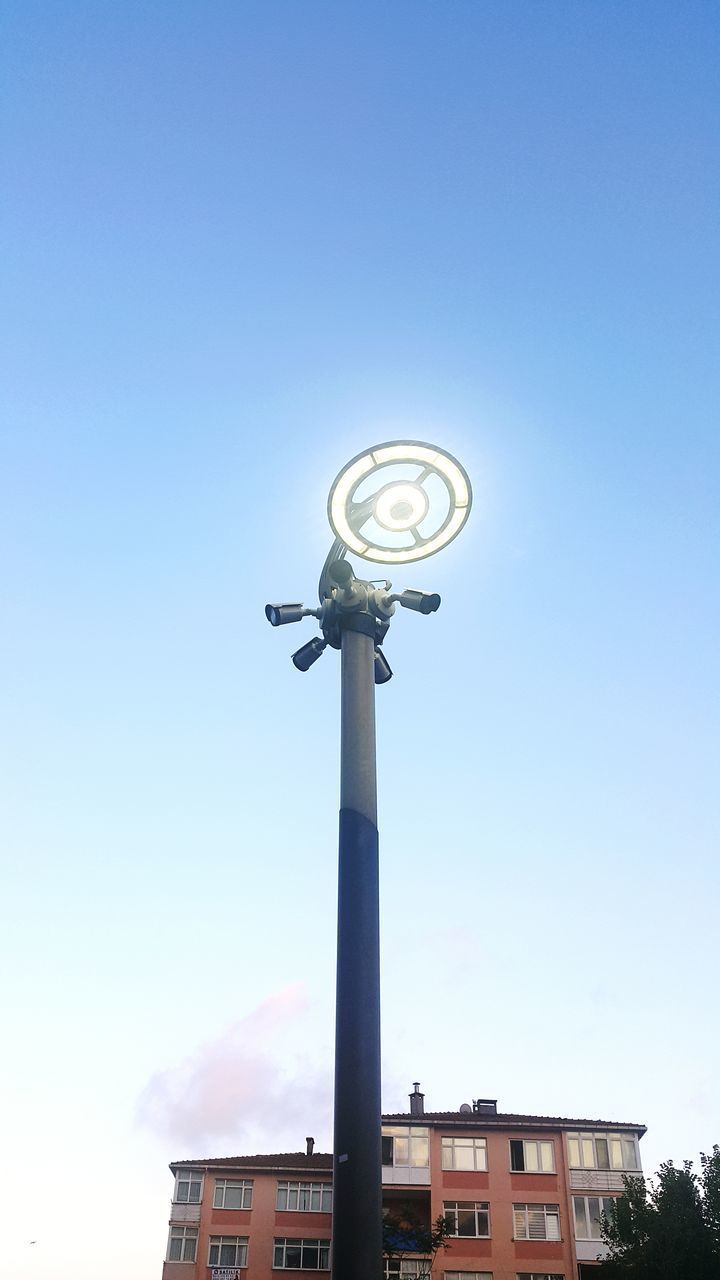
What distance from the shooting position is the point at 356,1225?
12.1 ft

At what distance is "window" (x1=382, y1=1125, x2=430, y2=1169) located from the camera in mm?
44531

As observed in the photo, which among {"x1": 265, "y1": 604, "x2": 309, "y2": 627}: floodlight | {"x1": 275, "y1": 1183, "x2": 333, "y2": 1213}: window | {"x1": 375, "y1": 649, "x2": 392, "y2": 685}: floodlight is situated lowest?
{"x1": 375, "y1": 649, "x2": 392, "y2": 685}: floodlight

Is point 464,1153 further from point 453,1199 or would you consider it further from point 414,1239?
point 414,1239

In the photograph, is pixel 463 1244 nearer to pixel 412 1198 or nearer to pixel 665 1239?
pixel 412 1198

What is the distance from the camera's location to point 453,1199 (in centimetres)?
4388

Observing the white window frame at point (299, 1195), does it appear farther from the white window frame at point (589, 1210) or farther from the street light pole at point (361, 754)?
the street light pole at point (361, 754)

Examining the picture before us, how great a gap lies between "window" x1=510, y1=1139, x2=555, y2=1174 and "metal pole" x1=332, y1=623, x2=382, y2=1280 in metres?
46.6

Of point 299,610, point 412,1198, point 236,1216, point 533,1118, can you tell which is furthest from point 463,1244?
point 299,610

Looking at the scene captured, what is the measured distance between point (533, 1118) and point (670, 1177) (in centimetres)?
1032

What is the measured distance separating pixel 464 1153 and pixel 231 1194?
11.1 metres

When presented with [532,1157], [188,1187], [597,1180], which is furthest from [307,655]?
[188,1187]

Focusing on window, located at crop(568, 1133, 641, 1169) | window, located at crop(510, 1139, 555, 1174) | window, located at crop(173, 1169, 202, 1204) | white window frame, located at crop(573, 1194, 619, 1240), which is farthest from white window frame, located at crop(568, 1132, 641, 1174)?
window, located at crop(173, 1169, 202, 1204)

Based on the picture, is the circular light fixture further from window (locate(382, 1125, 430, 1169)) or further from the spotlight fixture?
window (locate(382, 1125, 430, 1169))

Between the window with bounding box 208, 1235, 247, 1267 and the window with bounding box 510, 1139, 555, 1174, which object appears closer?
the window with bounding box 208, 1235, 247, 1267
